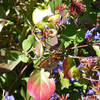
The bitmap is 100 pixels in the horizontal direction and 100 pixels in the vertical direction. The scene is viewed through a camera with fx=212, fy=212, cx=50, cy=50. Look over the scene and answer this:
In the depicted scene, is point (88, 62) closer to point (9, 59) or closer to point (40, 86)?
point (40, 86)

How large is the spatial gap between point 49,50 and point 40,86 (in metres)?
0.17

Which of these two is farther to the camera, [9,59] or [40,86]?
[9,59]

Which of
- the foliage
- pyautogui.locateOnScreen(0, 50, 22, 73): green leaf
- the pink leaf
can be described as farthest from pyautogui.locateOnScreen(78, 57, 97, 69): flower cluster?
pyautogui.locateOnScreen(0, 50, 22, 73): green leaf

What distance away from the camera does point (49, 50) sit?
933 mm

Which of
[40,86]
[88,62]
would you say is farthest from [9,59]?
[88,62]

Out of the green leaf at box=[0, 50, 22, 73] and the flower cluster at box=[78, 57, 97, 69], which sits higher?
the green leaf at box=[0, 50, 22, 73]

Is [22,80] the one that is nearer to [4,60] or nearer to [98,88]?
[4,60]

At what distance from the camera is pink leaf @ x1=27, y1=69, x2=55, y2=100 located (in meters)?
0.92

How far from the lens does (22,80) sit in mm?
1166

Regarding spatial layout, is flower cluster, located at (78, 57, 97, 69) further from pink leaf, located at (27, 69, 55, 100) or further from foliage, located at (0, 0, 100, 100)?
pink leaf, located at (27, 69, 55, 100)

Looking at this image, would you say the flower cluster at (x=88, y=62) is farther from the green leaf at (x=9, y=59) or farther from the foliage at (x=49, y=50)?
the green leaf at (x=9, y=59)

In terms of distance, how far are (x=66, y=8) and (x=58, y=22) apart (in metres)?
0.11

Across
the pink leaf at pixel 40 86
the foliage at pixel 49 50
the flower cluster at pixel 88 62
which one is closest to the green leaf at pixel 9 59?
the foliage at pixel 49 50

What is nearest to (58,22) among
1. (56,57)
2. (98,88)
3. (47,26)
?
(47,26)
